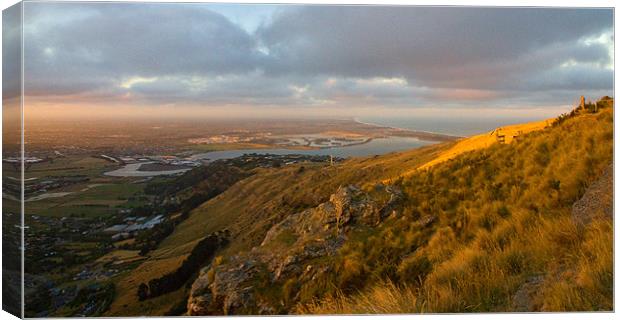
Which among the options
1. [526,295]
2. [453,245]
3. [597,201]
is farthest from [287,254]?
[597,201]

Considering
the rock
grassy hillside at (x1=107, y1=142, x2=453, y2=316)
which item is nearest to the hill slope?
the rock

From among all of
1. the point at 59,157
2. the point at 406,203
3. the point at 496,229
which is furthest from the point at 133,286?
the point at 496,229

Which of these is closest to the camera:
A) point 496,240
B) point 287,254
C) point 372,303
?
point 372,303

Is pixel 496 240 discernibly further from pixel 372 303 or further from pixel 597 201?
pixel 372 303

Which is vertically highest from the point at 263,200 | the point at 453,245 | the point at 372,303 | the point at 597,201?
the point at 597,201

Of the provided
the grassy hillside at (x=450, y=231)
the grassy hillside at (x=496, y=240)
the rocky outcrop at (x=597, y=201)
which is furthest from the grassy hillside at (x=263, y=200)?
the rocky outcrop at (x=597, y=201)

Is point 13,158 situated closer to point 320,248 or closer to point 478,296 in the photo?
point 320,248
